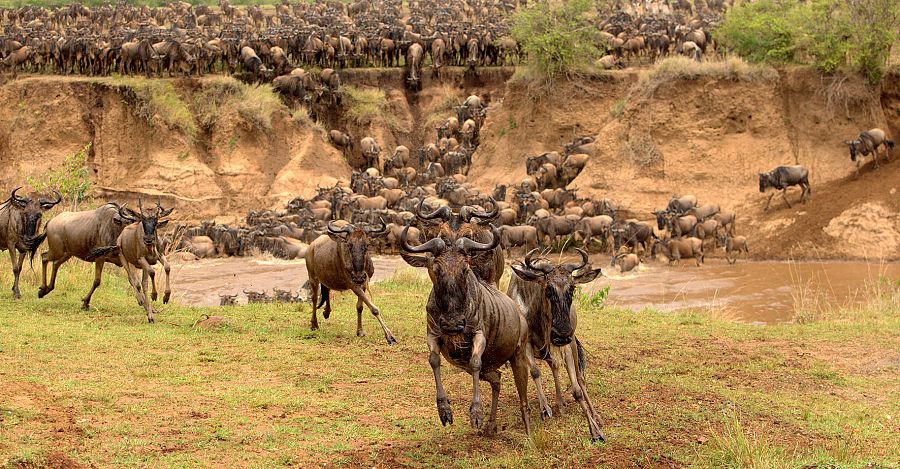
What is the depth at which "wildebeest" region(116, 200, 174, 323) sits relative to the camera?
14.4 m

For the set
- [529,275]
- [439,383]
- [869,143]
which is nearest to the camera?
[439,383]

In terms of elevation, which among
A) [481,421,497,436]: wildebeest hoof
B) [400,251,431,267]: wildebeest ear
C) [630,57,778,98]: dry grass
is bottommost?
[481,421,497,436]: wildebeest hoof

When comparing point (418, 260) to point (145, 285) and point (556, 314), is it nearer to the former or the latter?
point (556, 314)

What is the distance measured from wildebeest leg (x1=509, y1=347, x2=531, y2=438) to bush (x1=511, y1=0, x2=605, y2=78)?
27.9 meters

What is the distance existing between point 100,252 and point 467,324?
875 cm

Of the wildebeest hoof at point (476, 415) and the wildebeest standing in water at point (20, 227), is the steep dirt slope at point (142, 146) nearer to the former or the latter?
the wildebeest standing in water at point (20, 227)

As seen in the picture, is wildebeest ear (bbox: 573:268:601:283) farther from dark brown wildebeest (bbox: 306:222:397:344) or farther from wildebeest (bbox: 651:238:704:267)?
wildebeest (bbox: 651:238:704:267)

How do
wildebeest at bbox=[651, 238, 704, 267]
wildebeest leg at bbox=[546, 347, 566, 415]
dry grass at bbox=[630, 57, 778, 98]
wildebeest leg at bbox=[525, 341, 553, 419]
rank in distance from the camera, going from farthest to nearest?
dry grass at bbox=[630, 57, 778, 98], wildebeest at bbox=[651, 238, 704, 267], wildebeest leg at bbox=[546, 347, 566, 415], wildebeest leg at bbox=[525, 341, 553, 419]

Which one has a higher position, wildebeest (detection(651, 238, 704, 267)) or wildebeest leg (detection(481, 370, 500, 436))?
wildebeest leg (detection(481, 370, 500, 436))

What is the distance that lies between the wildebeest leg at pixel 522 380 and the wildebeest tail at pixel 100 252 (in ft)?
27.1

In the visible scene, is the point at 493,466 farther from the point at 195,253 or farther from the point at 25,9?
the point at 25,9

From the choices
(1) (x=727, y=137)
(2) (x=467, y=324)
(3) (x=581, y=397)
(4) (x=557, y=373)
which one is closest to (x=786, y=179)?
(1) (x=727, y=137)

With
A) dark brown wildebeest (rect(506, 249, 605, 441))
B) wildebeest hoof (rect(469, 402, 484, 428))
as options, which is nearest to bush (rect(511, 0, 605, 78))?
dark brown wildebeest (rect(506, 249, 605, 441))

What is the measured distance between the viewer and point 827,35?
3269cm
